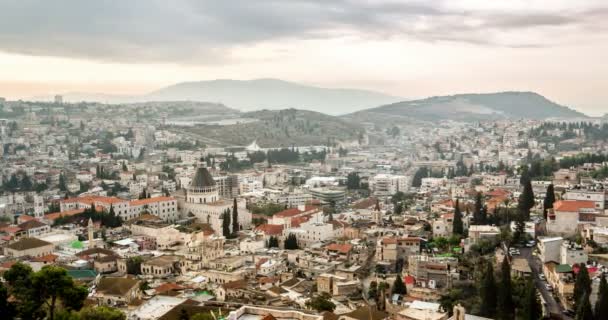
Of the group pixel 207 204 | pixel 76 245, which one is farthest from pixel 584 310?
pixel 207 204

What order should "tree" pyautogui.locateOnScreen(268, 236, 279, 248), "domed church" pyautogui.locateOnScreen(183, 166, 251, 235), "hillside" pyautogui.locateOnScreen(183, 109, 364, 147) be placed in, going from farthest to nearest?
"hillside" pyautogui.locateOnScreen(183, 109, 364, 147), "domed church" pyautogui.locateOnScreen(183, 166, 251, 235), "tree" pyautogui.locateOnScreen(268, 236, 279, 248)

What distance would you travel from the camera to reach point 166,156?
64000 millimetres

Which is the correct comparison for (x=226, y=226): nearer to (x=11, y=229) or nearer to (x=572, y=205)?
(x=11, y=229)

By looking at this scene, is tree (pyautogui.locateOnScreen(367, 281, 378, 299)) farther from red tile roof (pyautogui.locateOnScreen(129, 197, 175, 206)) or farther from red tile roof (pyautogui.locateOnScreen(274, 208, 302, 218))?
red tile roof (pyautogui.locateOnScreen(129, 197, 175, 206))

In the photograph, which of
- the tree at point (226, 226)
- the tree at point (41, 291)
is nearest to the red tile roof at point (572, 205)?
the tree at point (226, 226)

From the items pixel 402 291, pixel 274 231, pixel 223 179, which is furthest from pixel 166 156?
pixel 402 291

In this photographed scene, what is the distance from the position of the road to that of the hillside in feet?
200

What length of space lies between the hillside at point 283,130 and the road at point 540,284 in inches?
2405

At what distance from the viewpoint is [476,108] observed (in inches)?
6378

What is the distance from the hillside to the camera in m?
83.5

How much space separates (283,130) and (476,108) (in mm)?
85657

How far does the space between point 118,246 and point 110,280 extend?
6.89 metres

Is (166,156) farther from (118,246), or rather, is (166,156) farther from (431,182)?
(118,246)

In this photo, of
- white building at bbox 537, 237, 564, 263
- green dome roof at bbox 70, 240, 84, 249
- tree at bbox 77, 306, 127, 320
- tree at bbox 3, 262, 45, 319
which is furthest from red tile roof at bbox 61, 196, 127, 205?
white building at bbox 537, 237, 564, 263
